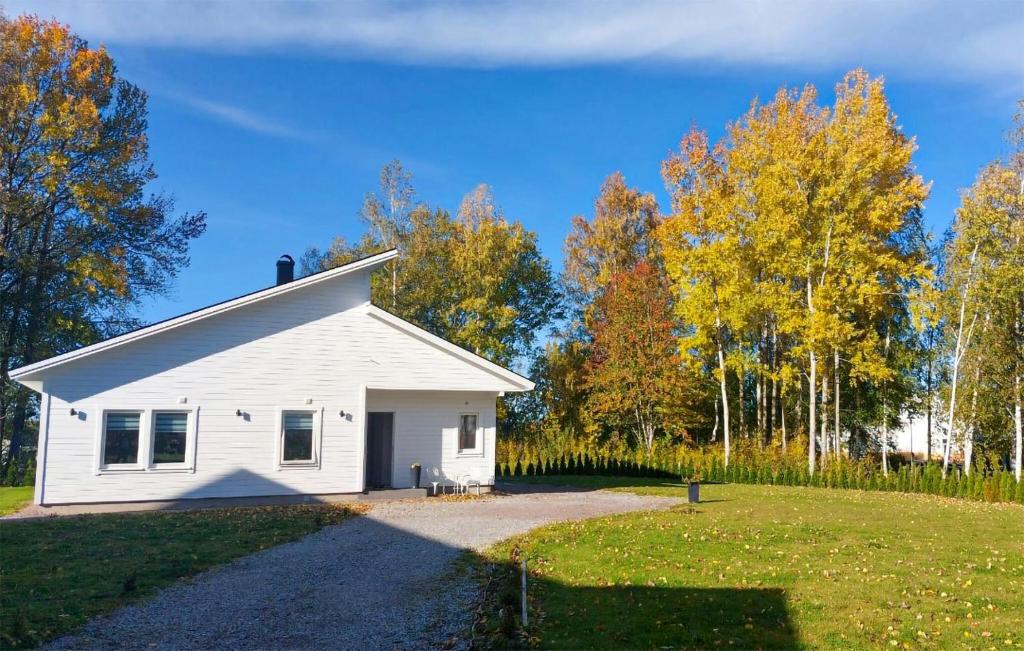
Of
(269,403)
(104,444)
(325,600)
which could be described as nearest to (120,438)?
(104,444)

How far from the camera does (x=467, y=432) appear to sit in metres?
20.4

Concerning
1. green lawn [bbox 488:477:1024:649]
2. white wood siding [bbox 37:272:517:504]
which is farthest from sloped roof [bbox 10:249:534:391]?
green lawn [bbox 488:477:1024:649]

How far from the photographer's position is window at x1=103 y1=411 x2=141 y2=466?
16.3m

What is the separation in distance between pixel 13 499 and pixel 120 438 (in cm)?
384

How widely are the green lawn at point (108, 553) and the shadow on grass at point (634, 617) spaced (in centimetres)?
415

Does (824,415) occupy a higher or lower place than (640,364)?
lower

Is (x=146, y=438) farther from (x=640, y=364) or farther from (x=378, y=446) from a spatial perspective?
(x=640, y=364)

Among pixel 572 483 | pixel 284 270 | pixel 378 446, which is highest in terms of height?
pixel 284 270

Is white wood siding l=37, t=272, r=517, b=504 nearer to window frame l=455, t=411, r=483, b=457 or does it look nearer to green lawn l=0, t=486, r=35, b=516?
window frame l=455, t=411, r=483, b=457

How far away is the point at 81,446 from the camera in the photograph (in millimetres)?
16031

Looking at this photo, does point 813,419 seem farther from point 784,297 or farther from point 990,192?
point 990,192

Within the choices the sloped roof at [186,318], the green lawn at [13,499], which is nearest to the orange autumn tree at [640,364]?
the sloped roof at [186,318]

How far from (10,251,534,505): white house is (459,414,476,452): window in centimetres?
4

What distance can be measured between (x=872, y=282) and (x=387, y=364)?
16796 mm
